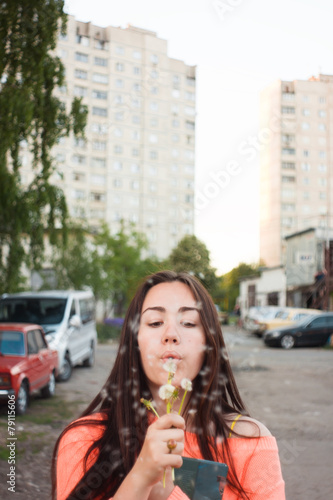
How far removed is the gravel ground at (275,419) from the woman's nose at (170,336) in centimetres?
317

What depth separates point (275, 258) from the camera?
146ft

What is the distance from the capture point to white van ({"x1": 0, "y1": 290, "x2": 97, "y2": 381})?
9328 millimetres

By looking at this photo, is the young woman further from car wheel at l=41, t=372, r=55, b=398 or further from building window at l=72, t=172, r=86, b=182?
building window at l=72, t=172, r=86, b=182

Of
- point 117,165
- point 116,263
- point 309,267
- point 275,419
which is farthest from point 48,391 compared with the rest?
point 117,165

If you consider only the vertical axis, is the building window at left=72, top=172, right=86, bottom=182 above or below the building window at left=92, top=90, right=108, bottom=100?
below

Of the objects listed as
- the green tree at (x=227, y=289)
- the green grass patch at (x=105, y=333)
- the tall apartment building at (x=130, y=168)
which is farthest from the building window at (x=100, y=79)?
the green tree at (x=227, y=289)

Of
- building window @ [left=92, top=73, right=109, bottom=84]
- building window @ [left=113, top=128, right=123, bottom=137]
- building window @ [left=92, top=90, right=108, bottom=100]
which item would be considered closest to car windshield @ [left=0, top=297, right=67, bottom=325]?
building window @ [left=92, top=73, right=109, bottom=84]

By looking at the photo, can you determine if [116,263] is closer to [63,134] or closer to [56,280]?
[56,280]

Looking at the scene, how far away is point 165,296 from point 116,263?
26746 millimetres

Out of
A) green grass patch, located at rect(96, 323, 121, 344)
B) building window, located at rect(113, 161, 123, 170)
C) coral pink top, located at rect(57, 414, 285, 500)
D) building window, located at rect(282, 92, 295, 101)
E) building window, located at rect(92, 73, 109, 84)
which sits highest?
building window, located at rect(92, 73, 109, 84)

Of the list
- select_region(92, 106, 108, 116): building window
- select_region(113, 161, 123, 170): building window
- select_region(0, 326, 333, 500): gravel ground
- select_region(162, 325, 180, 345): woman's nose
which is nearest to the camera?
select_region(162, 325, 180, 345): woman's nose

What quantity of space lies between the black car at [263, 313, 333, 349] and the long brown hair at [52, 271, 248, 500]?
17.0m

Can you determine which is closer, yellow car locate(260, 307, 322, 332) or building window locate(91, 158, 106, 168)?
yellow car locate(260, 307, 322, 332)

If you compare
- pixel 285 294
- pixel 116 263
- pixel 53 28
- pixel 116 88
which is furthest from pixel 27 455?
pixel 116 88
